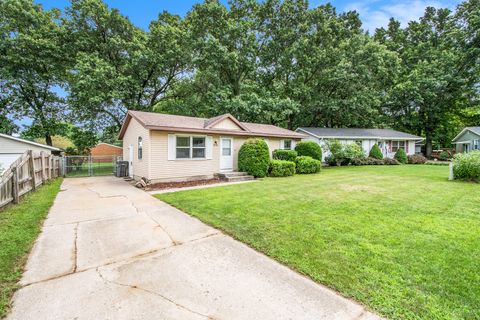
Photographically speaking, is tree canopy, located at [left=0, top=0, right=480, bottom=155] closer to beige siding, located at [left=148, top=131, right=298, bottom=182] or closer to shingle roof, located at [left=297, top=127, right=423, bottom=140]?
shingle roof, located at [left=297, top=127, right=423, bottom=140]

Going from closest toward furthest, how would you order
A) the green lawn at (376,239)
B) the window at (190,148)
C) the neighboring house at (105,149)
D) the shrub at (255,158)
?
the green lawn at (376,239)
the window at (190,148)
the shrub at (255,158)
the neighboring house at (105,149)

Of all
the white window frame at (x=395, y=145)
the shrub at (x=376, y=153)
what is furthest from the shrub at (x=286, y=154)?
the white window frame at (x=395, y=145)

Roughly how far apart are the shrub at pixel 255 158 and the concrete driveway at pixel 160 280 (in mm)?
7307

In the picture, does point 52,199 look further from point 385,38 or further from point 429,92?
point 385,38

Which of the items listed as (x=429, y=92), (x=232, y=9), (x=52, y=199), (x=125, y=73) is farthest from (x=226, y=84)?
(x=429, y=92)

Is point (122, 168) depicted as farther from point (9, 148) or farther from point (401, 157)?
point (401, 157)

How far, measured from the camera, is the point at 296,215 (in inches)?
207

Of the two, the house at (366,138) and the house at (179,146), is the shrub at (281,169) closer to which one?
the house at (179,146)

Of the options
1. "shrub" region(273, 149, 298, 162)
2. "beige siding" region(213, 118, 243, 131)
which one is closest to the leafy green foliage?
"beige siding" region(213, 118, 243, 131)

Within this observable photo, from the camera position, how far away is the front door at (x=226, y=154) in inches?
479

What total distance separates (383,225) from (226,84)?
1925 centimetres

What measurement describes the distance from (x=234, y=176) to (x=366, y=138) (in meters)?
16.4

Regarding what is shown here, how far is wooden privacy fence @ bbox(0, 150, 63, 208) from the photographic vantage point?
18.9 ft

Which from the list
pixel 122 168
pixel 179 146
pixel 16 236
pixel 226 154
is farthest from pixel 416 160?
pixel 16 236
